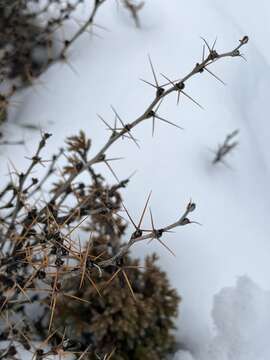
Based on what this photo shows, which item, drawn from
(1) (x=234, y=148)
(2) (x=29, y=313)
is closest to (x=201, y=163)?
(1) (x=234, y=148)

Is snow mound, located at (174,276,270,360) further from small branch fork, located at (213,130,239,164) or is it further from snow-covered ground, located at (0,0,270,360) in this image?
small branch fork, located at (213,130,239,164)

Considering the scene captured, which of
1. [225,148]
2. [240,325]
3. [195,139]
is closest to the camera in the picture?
[240,325]

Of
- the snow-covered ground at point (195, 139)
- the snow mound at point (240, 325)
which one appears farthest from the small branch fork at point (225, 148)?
the snow mound at point (240, 325)

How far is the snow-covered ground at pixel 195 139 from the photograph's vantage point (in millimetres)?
2533

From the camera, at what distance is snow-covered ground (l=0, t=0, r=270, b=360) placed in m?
2.53

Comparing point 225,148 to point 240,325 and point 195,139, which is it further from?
point 240,325

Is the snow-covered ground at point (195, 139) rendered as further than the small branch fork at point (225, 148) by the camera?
No

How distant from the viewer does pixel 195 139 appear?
300 cm

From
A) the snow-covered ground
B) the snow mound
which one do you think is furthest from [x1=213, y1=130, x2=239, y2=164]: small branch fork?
the snow mound

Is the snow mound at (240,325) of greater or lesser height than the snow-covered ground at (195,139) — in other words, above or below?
below

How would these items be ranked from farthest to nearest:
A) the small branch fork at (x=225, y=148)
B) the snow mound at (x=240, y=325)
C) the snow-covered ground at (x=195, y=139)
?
the small branch fork at (x=225, y=148) → the snow-covered ground at (x=195, y=139) → the snow mound at (x=240, y=325)

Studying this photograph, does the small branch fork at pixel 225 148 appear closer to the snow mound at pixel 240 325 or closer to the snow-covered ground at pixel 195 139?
the snow-covered ground at pixel 195 139

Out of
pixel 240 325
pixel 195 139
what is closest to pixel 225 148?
pixel 195 139

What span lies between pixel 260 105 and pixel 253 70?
0.82ft
